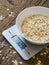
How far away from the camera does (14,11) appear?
116 cm

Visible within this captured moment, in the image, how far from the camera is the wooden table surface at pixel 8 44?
947mm

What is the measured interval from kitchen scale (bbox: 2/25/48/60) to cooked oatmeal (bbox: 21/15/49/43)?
5 cm

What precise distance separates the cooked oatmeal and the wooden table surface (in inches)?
2.9

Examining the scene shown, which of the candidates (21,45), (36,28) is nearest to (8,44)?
(21,45)

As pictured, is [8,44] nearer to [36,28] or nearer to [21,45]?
[21,45]

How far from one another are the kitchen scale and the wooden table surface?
A: 18 millimetres

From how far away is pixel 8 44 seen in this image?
1002 mm

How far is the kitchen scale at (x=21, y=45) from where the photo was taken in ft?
3.17

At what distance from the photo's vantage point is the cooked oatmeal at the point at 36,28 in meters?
0.97

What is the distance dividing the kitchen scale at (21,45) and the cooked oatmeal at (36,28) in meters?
0.05

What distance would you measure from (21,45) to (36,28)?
121 millimetres

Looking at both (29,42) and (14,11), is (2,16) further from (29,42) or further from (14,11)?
(29,42)

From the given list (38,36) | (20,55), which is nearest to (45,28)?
(38,36)

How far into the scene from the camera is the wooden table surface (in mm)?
947
